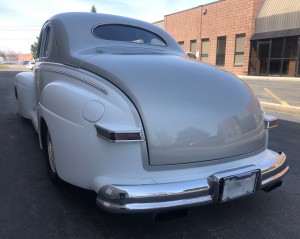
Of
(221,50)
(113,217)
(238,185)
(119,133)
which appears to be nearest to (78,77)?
(119,133)

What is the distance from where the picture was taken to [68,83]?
2.72m

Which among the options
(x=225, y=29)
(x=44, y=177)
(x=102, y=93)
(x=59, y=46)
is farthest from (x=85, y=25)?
(x=225, y=29)

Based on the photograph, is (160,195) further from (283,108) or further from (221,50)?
(221,50)

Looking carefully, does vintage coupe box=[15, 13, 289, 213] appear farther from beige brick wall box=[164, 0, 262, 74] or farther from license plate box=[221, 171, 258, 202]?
beige brick wall box=[164, 0, 262, 74]

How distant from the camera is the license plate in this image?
2.22m

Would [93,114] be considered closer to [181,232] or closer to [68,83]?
[68,83]

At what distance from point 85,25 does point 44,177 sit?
170 cm

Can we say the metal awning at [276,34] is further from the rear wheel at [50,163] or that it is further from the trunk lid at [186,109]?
Result: the rear wheel at [50,163]

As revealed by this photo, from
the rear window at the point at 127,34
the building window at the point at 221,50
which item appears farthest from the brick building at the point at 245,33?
the rear window at the point at 127,34

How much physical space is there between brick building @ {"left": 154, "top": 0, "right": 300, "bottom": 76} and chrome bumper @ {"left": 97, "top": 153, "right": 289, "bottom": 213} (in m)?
20.9

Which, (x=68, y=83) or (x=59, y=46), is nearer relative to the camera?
(x=68, y=83)

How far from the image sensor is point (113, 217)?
2604 millimetres

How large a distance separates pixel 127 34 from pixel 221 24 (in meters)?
24.1

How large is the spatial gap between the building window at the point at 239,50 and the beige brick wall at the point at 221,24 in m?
0.28
